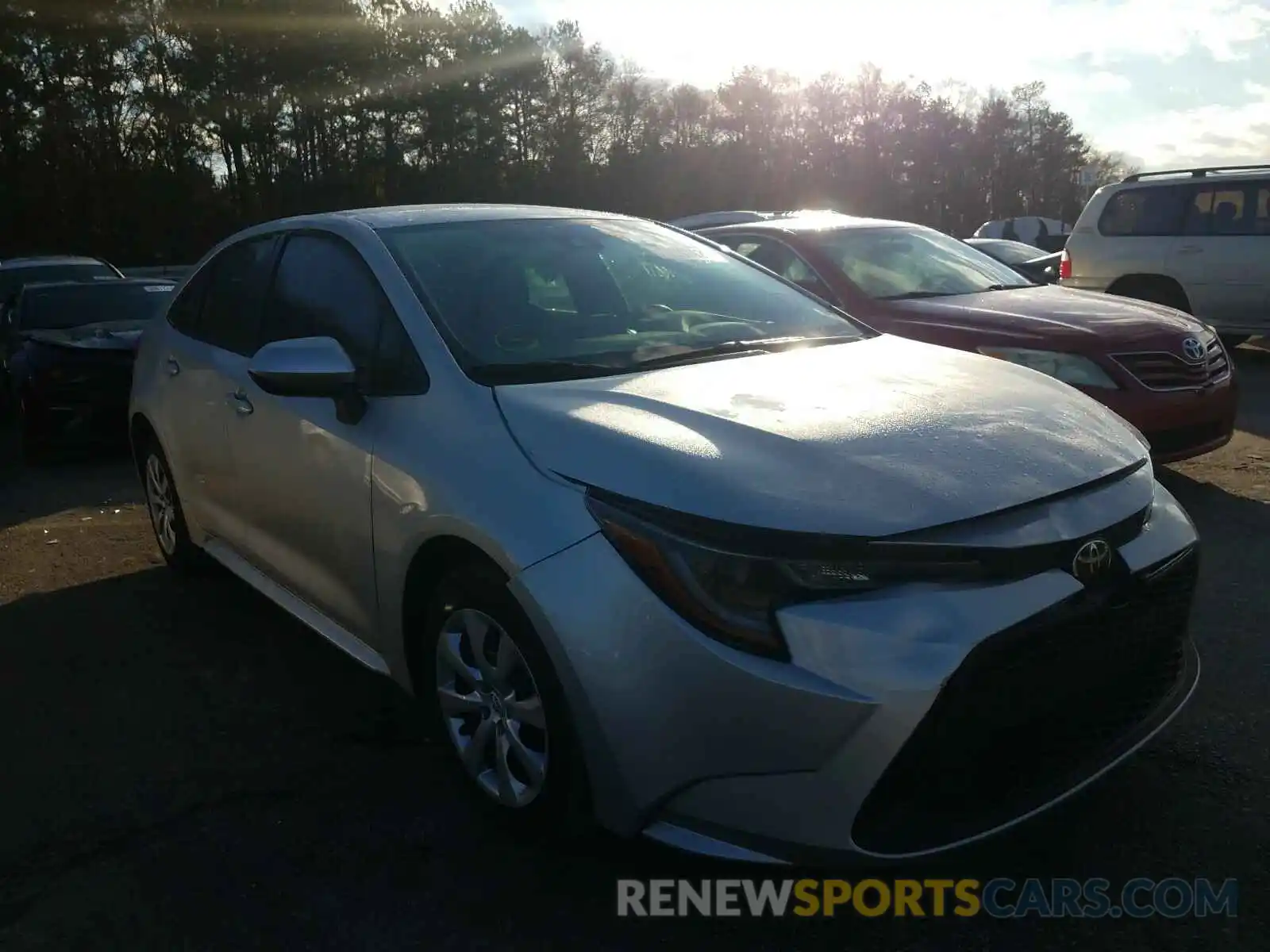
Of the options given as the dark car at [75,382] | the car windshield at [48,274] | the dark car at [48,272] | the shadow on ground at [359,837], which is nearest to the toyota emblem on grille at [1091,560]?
the shadow on ground at [359,837]

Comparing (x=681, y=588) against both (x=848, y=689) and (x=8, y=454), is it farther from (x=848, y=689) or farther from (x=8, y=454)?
(x=8, y=454)

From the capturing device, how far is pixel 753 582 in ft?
7.43

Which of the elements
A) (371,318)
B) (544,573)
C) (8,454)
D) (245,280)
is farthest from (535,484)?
(8,454)

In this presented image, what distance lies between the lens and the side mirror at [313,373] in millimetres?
3152

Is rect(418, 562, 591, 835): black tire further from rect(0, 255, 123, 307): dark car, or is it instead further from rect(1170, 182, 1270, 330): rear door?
rect(0, 255, 123, 307): dark car

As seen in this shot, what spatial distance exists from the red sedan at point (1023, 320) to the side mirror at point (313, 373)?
3.13 m

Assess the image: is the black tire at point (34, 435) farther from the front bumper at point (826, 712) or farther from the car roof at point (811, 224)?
the front bumper at point (826, 712)

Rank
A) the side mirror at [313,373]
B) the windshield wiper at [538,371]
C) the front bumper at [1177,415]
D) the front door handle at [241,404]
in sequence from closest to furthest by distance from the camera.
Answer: the windshield wiper at [538,371]
the side mirror at [313,373]
the front door handle at [241,404]
the front bumper at [1177,415]

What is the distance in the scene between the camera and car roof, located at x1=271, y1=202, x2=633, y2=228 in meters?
3.83

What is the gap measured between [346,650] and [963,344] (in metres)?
3.72

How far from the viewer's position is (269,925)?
2580 mm

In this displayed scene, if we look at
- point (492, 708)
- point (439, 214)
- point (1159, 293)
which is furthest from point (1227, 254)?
point (492, 708)

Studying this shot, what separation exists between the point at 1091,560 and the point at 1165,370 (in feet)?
12.3

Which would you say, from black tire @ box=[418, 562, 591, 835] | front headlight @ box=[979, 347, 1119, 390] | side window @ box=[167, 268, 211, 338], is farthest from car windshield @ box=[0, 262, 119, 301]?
black tire @ box=[418, 562, 591, 835]
